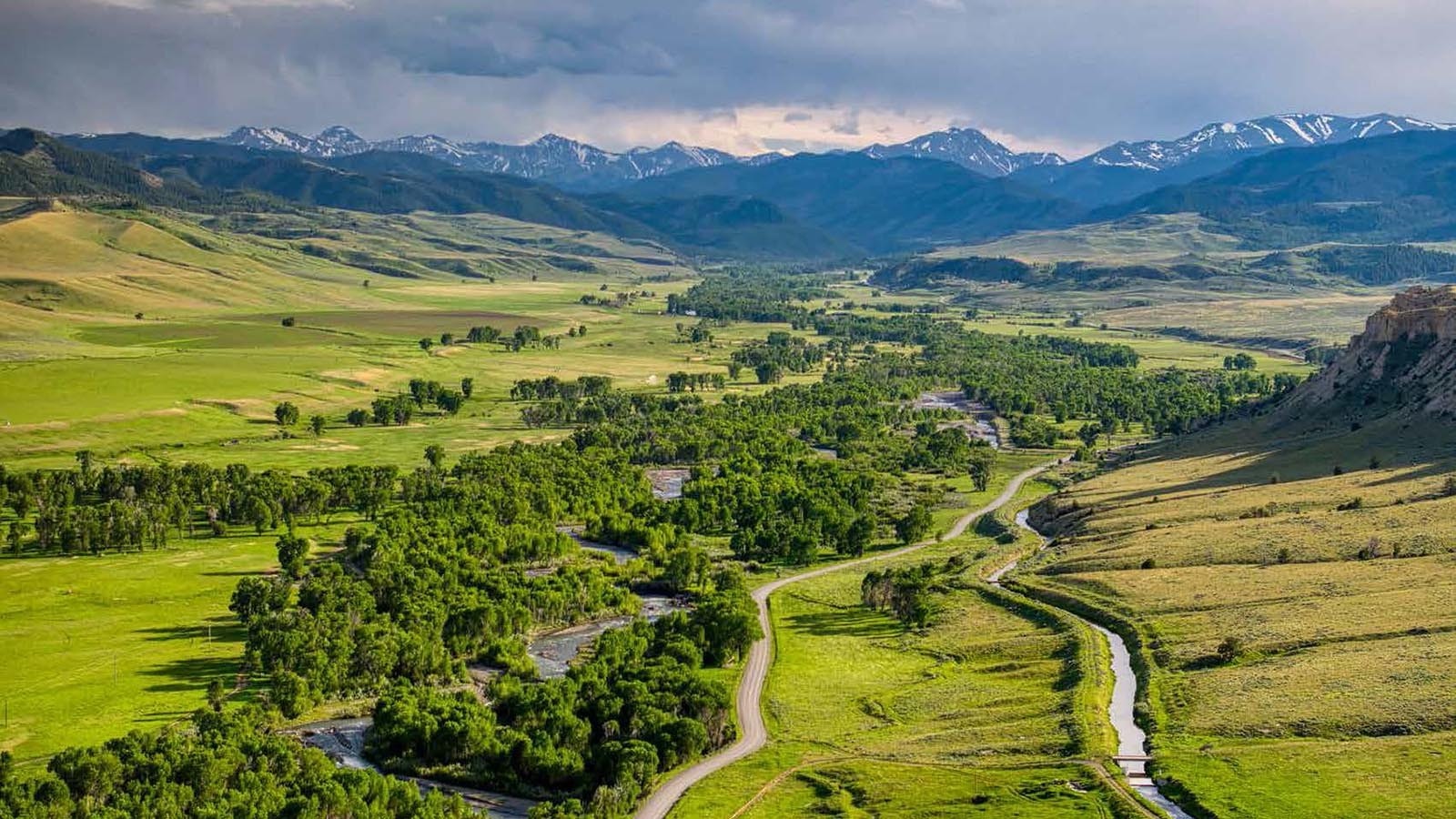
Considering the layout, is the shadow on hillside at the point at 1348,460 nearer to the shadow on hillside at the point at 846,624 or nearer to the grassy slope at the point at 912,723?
the grassy slope at the point at 912,723

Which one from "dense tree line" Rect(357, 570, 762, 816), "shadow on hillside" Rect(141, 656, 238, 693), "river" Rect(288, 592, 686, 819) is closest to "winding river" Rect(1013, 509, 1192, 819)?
"dense tree line" Rect(357, 570, 762, 816)

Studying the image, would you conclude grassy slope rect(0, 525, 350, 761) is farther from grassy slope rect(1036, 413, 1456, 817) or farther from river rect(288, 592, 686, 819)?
grassy slope rect(1036, 413, 1456, 817)

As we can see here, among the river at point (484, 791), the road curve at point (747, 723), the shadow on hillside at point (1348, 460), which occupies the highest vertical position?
the shadow on hillside at point (1348, 460)

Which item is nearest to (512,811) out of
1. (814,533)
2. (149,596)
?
(149,596)

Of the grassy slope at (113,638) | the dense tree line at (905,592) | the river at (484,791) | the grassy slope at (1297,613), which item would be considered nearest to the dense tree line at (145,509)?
the grassy slope at (113,638)

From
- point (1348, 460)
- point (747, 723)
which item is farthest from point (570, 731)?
point (1348, 460)

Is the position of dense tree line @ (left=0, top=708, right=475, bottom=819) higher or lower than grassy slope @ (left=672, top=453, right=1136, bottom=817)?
higher

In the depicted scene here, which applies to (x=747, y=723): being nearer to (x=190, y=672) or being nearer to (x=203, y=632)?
(x=190, y=672)
